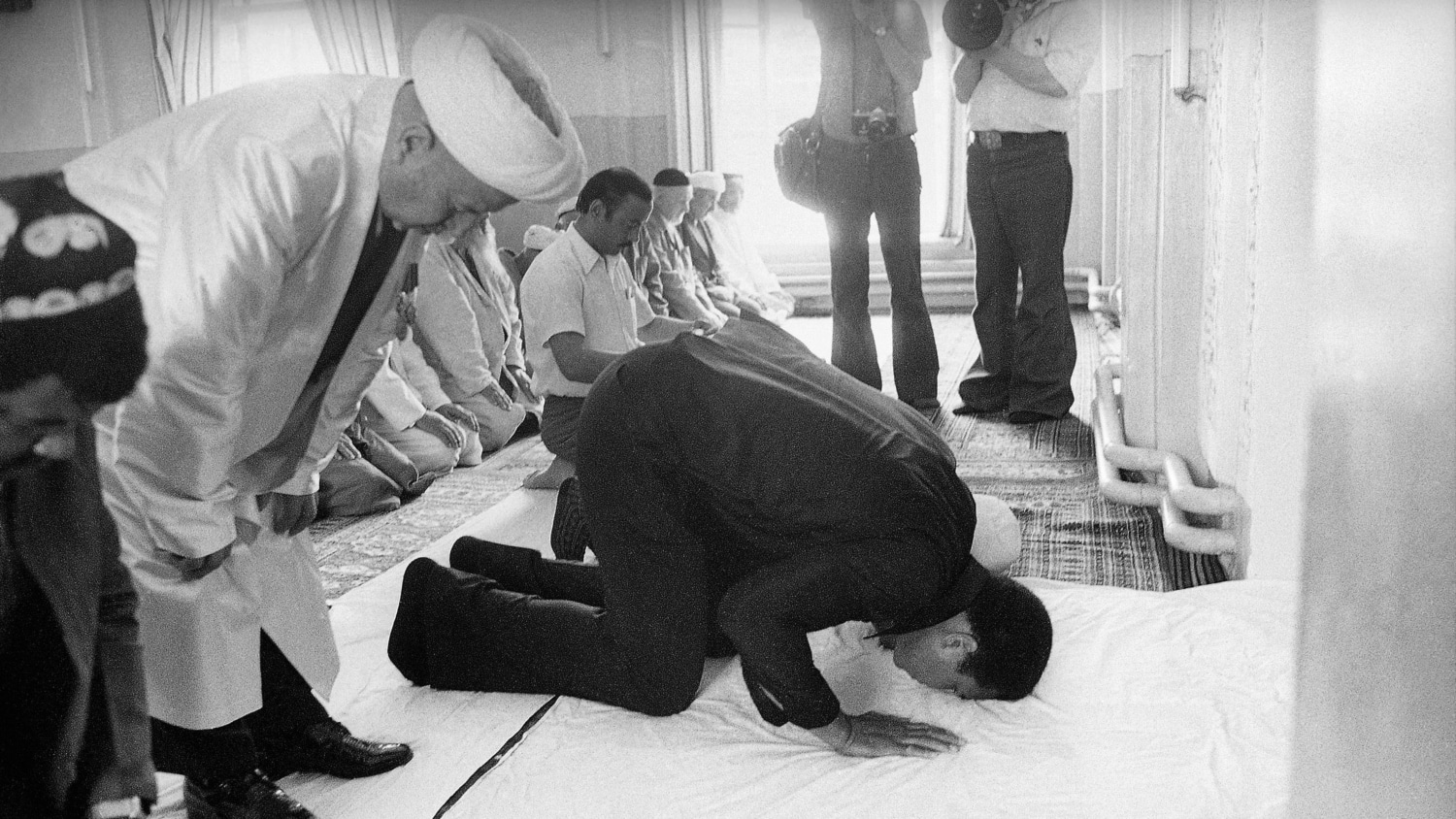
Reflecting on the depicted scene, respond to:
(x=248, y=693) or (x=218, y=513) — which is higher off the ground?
(x=218, y=513)

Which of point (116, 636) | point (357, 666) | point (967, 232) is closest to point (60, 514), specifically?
point (116, 636)

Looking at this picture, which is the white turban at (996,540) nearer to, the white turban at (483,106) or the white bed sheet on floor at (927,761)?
the white bed sheet on floor at (927,761)

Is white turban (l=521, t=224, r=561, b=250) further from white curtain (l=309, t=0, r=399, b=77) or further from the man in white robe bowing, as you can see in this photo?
the man in white robe bowing

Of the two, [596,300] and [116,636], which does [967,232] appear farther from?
[116,636]

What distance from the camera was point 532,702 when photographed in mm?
1837

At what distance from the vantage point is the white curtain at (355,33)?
5379 millimetres

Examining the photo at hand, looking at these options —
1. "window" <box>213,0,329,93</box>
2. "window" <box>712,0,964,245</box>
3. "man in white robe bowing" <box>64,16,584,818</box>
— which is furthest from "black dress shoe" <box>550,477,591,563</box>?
"window" <box>712,0,964,245</box>

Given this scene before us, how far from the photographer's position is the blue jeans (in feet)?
12.1

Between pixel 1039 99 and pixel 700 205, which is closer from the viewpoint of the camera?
pixel 1039 99

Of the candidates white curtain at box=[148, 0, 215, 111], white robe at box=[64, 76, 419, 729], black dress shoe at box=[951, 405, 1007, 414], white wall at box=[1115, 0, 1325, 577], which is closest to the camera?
white robe at box=[64, 76, 419, 729]

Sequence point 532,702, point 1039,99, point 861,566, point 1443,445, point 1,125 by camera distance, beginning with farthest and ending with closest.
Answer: point 1039,99 < point 532,702 < point 861,566 < point 1,125 < point 1443,445

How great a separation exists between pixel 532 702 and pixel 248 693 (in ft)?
1.59

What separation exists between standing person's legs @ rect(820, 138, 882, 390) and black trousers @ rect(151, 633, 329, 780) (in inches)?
94.7

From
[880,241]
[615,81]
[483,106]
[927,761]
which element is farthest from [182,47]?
[615,81]
